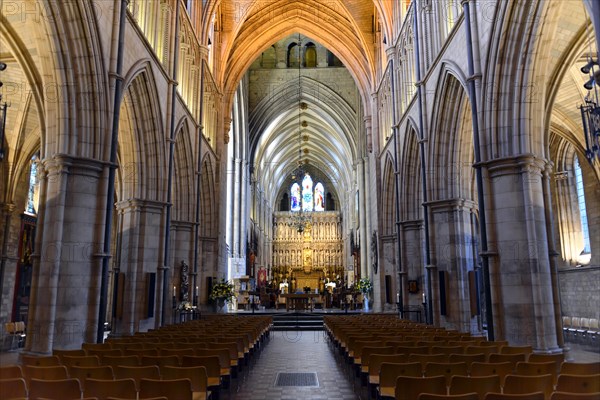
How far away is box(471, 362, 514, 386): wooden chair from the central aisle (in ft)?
9.60

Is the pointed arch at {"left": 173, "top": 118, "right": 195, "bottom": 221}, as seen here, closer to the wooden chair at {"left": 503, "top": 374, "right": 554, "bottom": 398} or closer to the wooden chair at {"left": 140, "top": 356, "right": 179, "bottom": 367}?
the wooden chair at {"left": 140, "top": 356, "right": 179, "bottom": 367}

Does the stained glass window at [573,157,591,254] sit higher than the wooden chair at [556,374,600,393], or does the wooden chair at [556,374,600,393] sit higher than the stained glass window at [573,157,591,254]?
the stained glass window at [573,157,591,254]

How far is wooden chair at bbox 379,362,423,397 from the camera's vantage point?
5.63 meters

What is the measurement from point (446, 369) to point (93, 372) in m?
4.01

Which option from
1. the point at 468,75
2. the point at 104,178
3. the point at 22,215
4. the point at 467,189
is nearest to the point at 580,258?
the point at 467,189

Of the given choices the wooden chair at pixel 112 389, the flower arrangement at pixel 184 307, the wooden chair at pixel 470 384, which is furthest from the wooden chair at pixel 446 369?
the flower arrangement at pixel 184 307

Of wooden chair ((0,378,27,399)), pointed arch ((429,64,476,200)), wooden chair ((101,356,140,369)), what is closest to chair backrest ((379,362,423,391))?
wooden chair ((101,356,140,369))

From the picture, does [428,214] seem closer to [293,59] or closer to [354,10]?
[354,10]

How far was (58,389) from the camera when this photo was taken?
431 cm

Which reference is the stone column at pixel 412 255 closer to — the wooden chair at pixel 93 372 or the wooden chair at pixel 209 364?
the wooden chair at pixel 209 364

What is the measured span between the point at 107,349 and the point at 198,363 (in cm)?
188

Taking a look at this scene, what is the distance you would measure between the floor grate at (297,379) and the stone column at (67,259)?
4.17 metres

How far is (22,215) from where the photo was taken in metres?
19.8

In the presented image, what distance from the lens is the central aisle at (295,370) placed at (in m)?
7.98
